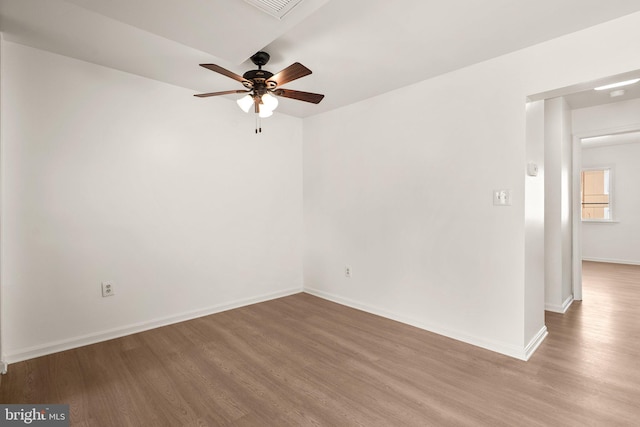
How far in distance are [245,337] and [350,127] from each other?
2641 millimetres

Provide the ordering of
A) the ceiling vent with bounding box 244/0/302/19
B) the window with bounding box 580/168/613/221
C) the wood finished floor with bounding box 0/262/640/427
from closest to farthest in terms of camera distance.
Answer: the ceiling vent with bounding box 244/0/302/19, the wood finished floor with bounding box 0/262/640/427, the window with bounding box 580/168/613/221

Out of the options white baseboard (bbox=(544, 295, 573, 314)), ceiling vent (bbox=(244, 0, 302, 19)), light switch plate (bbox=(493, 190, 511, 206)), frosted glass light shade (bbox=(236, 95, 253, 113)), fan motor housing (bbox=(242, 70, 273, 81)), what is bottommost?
white baseboard (bbox=(544, 295, 573, 314))

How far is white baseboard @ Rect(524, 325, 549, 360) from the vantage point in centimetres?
245


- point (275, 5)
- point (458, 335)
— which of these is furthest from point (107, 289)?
point (458, 335)

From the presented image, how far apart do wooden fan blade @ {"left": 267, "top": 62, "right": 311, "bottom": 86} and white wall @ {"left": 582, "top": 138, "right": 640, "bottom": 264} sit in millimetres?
7462

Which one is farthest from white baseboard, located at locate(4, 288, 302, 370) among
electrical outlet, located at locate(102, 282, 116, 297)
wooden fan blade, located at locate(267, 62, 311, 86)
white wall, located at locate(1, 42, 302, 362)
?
wooden fan blade, located at locate(267, 62, 311, 86)

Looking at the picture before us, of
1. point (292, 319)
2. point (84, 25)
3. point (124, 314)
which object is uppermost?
point (84, 25)

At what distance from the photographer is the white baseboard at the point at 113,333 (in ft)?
7.96

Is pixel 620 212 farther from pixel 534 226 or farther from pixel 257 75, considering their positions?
pixel 257 75

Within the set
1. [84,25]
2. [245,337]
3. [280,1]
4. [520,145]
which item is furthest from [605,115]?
[84,25]

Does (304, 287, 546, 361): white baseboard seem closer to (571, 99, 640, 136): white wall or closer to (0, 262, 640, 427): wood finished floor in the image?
(0, 262, 640, 427): wood finished floor

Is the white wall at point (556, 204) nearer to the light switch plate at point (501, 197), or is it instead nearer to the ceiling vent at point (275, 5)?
the light switch plate at point (501, 197)

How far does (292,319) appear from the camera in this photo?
10.9 feet

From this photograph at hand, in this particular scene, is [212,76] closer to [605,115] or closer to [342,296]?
[342,296]
